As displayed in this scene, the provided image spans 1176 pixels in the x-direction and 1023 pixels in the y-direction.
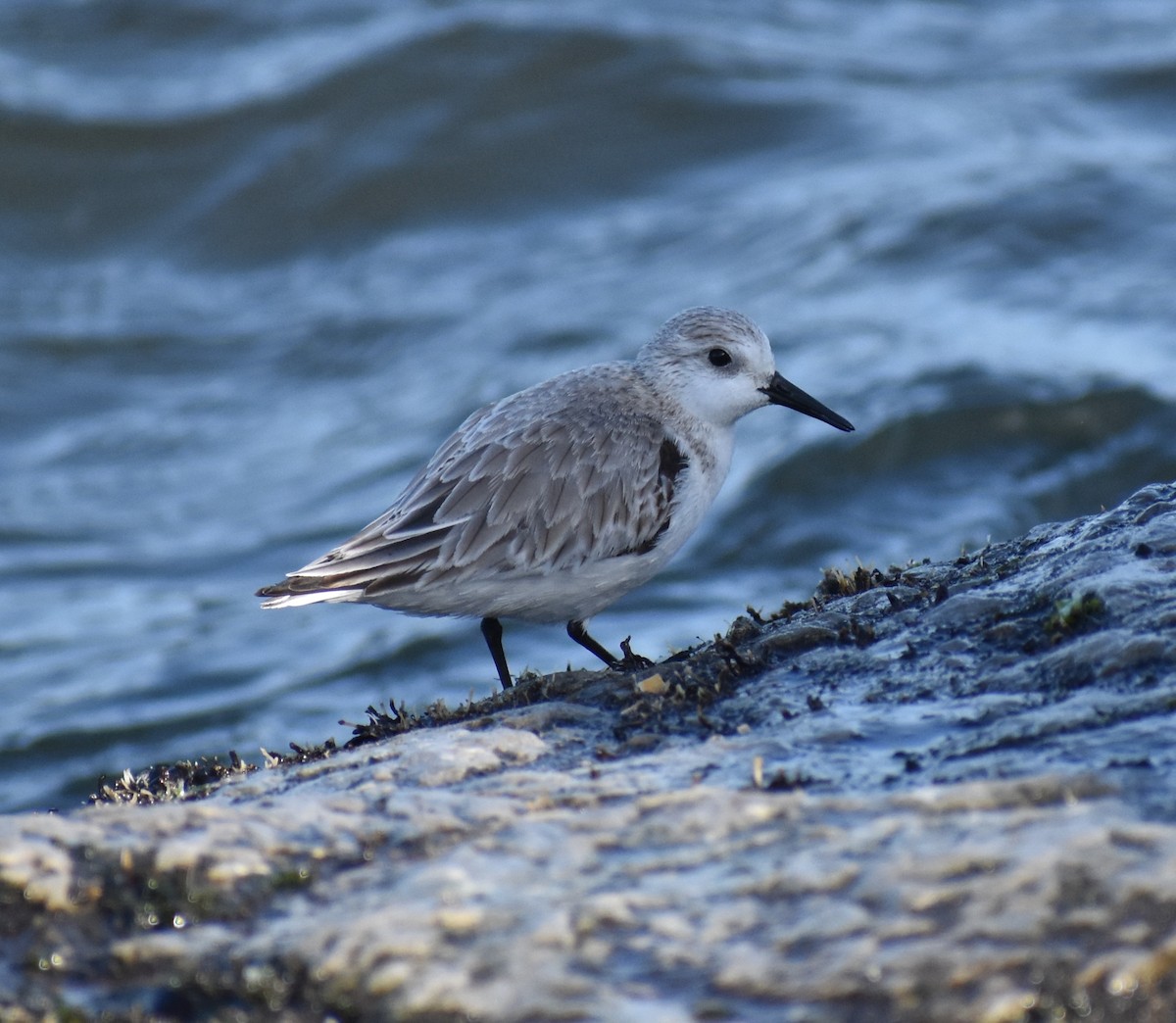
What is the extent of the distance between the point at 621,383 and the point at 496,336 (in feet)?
26.1

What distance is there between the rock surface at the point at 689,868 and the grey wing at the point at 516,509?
1.48 metres

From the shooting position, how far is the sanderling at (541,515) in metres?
5.74

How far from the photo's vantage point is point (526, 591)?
19.4 feet

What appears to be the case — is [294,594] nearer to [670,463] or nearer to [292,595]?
[292,595]

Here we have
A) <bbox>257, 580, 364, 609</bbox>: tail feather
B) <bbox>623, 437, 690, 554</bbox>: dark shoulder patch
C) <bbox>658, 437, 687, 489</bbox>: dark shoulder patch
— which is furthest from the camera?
<bbox>658, 437, 687, 489</bbox>: dark shoulder patch

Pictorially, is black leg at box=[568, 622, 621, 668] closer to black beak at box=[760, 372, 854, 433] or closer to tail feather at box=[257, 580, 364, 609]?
tail feather at box=[257, 580, 364, 609]

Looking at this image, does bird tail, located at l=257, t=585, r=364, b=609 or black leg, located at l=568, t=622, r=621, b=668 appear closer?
bird tail, located at l=257, t=585, r=364, b=609

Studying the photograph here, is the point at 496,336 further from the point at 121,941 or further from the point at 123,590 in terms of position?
the point at 121,941

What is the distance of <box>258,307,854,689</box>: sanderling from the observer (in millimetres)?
5738

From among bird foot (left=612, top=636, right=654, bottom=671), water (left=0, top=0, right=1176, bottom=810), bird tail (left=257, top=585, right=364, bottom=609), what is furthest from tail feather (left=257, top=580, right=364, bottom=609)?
water (left=0, top=0, right=1176, bottom=810)

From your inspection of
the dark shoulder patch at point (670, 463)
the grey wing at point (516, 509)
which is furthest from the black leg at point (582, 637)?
the dark shoulder patch at point (670, 463)

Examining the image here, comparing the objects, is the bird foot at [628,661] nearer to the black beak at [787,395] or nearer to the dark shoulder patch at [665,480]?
the dark shoulder patch at [665,480]

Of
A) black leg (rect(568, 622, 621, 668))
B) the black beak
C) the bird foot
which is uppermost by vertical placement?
the black beak

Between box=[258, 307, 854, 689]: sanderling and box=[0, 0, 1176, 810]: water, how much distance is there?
275cm
